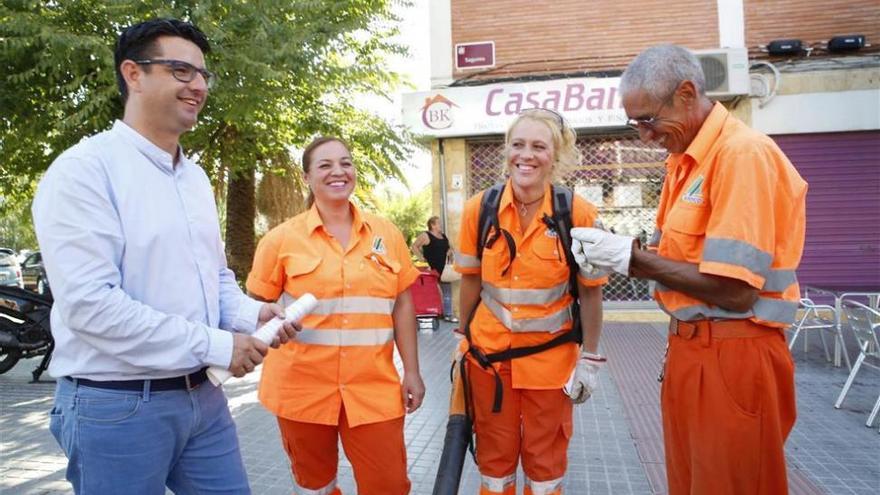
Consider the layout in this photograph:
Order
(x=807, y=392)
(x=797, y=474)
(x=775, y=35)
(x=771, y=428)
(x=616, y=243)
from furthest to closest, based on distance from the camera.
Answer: (x=775, y=35), (x=807, y=392), (x=797, y=474), (x=616, y=243), (x=771, y=428)

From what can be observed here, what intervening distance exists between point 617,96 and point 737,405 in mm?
8497

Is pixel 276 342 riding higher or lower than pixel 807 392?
higher

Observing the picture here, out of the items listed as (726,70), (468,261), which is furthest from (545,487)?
(726,70)

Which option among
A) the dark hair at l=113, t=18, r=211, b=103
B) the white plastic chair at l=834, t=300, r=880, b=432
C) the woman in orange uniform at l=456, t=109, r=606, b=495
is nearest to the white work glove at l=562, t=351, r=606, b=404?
the woman in orange uniform at l=456, t=109, r=606, b=495

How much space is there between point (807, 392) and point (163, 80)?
6244 mm

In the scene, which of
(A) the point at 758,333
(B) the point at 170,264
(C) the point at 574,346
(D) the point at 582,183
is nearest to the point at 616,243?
(A) the point at 758,333

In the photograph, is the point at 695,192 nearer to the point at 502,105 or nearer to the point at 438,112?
the point at 502,105

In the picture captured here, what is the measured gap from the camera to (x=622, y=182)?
10.8 metres

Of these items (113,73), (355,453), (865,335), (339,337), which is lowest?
(355,453)

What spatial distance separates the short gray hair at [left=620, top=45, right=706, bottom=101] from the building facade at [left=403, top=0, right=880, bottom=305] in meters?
8.15

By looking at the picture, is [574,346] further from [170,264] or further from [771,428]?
[170,264]

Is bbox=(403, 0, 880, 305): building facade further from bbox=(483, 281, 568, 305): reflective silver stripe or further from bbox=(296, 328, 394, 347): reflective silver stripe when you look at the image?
bbox=(296, 328, 394, 347): reflective silver stripe

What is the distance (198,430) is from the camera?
2.07 metres

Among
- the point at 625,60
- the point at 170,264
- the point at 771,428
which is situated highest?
the point at 625,60
